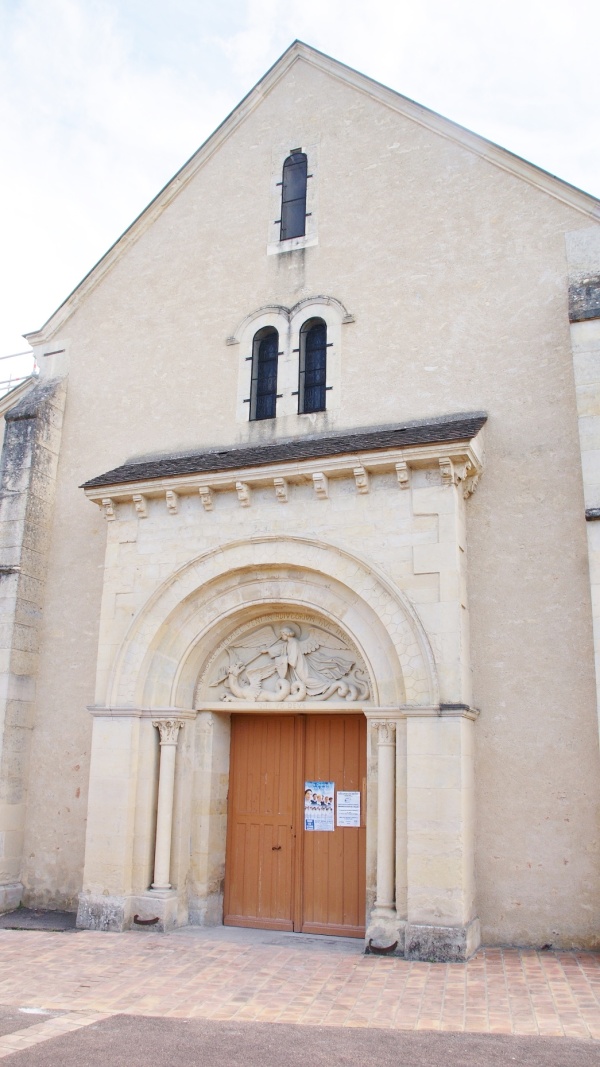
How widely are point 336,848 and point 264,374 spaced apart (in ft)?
19.2

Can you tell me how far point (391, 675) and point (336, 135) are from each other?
7.22 meters

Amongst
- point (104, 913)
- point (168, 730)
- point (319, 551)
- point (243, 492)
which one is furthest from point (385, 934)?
point (243, 492)

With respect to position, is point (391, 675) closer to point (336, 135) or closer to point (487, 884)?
point (487, 884)

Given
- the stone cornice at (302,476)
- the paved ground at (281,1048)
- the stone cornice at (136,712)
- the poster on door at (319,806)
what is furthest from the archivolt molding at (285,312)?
the paved ground at (281,1048)

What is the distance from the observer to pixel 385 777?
29.5 ft

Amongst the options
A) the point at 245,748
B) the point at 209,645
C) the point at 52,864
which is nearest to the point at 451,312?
the point at 209,645

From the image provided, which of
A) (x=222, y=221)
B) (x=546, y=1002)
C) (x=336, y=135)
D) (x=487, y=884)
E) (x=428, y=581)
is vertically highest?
(x=336, y=135)

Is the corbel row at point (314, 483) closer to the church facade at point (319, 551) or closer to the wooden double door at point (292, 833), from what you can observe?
the church facade at point (319, 551)

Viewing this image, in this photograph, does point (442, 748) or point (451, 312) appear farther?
point (451, 312)

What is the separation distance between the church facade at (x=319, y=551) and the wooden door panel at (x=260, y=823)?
1.4 inches

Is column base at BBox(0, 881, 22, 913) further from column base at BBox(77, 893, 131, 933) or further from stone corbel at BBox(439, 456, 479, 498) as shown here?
stone corbel at BBox(439, 456, 479, 498)

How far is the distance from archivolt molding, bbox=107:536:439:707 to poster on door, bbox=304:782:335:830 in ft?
5.02

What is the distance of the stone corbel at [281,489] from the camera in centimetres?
981

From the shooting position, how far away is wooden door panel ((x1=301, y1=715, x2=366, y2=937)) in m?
9.66
